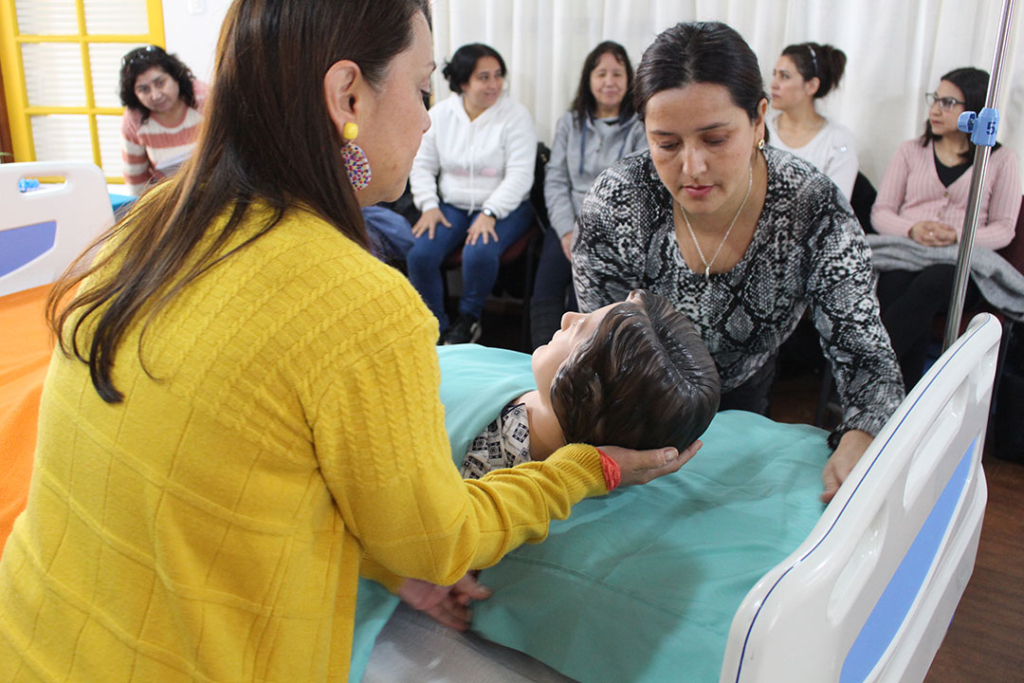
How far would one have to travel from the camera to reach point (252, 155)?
2.66ft

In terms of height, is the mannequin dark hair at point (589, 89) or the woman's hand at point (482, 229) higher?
the mannequin dark hair at point (589, 89)

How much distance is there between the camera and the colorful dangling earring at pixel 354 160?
826 mm

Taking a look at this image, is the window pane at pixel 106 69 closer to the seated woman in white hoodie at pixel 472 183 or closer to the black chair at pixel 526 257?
the seated woman in white hoodie at pixel 472 183

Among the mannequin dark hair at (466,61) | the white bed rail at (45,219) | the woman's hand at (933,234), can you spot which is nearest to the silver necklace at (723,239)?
the white bed rail at (45,219)

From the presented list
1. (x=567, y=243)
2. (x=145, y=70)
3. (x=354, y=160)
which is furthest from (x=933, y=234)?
(x=145, y=70)

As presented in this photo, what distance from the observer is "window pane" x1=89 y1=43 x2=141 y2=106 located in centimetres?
501

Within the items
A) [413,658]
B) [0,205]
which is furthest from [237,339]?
[0,205]

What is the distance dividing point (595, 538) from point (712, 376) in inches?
12.5

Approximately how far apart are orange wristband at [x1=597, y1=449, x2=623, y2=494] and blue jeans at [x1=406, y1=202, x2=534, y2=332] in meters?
2.61

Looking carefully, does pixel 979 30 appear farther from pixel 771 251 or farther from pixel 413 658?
pixel 413 658

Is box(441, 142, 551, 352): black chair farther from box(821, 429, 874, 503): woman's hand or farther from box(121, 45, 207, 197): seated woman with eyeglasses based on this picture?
box(821, 429, 874, 503): woman's hand

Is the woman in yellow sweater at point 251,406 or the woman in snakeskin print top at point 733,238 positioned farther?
the woman in snakeskin print top at point 733,238

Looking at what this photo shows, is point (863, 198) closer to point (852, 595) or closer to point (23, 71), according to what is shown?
point (852, 595)

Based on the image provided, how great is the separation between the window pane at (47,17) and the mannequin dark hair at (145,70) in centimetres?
146
